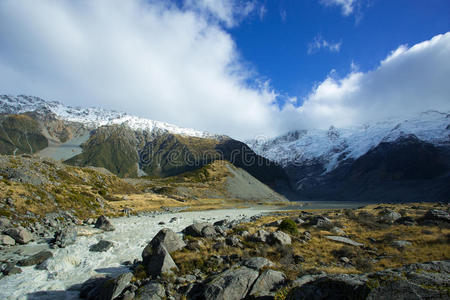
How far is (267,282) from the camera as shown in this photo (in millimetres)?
11672

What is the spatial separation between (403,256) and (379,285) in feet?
57.6

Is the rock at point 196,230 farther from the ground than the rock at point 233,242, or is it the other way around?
the rock at point 196,230

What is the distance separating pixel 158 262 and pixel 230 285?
609 centimetres

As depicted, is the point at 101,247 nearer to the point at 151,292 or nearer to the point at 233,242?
the point at 233,242

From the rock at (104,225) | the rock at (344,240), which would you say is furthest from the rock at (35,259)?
the rock at (344,240)

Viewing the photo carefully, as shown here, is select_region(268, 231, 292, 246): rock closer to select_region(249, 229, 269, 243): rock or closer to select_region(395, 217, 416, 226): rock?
select_region(249, 229, 269, 243): rock

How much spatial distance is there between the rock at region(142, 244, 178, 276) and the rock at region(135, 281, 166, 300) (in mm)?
1793

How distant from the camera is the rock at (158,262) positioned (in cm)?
1477

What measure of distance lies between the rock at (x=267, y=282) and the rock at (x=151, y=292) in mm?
4753

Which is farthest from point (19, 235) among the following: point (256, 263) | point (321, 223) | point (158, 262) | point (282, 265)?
point (321, 223)

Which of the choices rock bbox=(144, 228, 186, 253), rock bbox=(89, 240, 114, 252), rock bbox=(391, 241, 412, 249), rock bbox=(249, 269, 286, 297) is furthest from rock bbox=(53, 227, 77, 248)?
rock bbox=(391, 241, 412, 249)

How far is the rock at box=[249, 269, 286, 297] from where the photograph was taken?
11078 mm

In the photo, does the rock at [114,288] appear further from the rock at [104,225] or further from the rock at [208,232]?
the rock at [104,225]

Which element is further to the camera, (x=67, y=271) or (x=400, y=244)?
(x=400, y=244)
